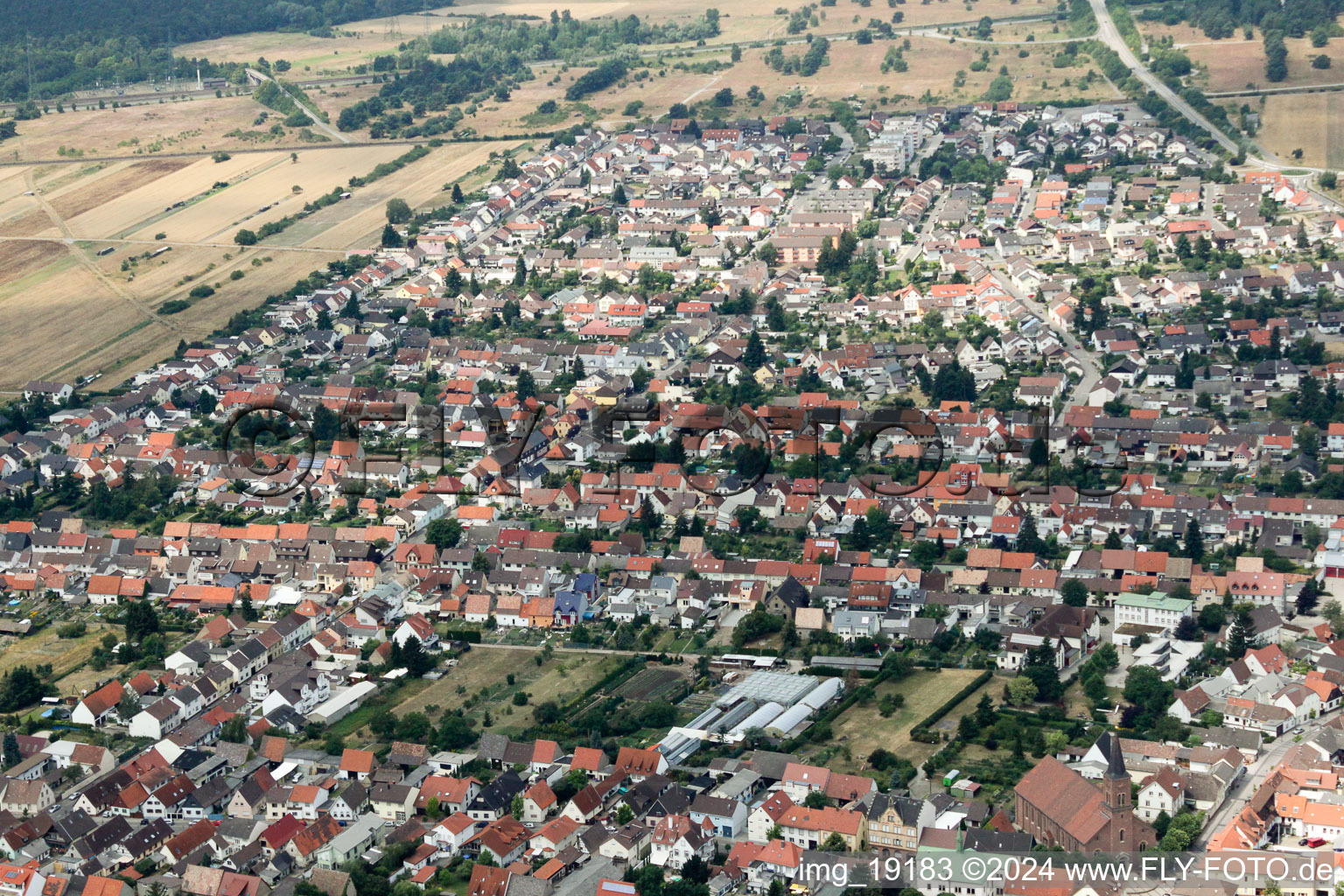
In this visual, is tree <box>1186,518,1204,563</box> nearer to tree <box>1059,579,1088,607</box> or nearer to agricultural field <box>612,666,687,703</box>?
tree <box>1059,579,1088,607</box>

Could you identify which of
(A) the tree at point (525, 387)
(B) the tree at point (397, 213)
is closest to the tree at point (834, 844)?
(A) the tree at point (525, 387)

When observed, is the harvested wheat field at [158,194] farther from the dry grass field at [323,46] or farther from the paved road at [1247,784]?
the paved road at [1247,784]

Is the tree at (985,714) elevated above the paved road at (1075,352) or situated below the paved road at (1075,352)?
below

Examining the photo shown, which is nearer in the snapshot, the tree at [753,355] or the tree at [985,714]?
the tree at [985,714]

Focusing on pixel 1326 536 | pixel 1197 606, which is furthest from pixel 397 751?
pixel 1326 536

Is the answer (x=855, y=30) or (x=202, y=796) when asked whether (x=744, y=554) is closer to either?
(x=202, y=796)

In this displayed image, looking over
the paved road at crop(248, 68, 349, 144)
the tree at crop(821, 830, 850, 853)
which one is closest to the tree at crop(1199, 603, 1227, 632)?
the tree at crop(821, 830, 850, 853)
